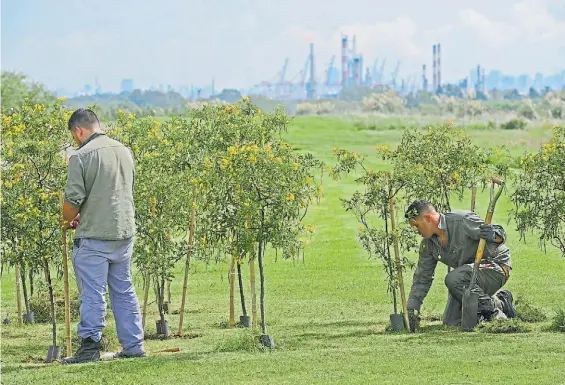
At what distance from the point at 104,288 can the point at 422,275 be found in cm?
410

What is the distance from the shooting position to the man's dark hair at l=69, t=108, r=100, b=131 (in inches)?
397

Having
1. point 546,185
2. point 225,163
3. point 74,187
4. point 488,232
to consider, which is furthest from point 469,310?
point 74,187

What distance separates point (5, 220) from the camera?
11484mm

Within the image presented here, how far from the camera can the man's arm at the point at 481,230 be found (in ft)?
38.5

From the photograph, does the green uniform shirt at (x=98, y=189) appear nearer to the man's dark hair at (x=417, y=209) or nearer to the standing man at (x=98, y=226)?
the standing man at (x=98, y=226)

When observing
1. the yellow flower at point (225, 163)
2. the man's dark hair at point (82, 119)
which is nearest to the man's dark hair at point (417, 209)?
the yellow flower at point (225, 163)

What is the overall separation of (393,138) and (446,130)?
→ 163ft

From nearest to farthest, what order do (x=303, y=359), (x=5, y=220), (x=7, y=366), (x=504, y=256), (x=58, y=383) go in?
(x=58, y=383)
(x=303, y=359)
(x=7, y=366)
(x=5, y=220)
(x=504, y=256)

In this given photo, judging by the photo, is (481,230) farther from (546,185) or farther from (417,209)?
(546,185)

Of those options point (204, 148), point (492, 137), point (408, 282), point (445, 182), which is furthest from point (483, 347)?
point (492, 137)

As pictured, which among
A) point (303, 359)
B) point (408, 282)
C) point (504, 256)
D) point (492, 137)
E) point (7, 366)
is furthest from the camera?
point (492, 137)

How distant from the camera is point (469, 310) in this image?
1183cm

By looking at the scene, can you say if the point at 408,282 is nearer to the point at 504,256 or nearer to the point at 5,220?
the point at 504,256

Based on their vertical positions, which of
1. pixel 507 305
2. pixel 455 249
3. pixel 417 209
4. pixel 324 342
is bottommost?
pixel 324 342
